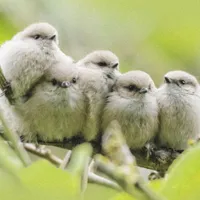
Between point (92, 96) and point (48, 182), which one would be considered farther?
point (92, 96)

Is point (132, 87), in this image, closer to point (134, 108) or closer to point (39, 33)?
point (134, 108)

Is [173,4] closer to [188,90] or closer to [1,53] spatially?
[1,53]

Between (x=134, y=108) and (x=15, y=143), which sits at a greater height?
(x=15, y=143)

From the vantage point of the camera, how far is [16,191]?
37cm

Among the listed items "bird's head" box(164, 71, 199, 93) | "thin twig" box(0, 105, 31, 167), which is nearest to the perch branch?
"bird's head" box(164, 71, 199, 93)

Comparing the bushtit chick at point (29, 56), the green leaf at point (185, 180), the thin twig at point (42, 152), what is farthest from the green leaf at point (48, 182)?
the thin twig at point (42, 152)

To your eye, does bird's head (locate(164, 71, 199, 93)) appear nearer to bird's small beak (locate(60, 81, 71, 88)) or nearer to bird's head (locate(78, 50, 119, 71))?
bird's head (locate(78, 50, 119, 71))

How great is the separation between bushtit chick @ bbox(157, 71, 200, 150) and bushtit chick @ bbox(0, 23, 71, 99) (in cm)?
42

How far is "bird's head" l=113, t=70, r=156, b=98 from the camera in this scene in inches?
64.5

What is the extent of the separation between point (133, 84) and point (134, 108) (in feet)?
0.32

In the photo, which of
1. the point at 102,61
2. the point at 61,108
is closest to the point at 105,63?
the point at 102,61

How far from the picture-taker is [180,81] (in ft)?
5.83

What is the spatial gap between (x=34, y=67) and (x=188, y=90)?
0.65 m

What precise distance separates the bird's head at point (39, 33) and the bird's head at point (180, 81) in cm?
47
